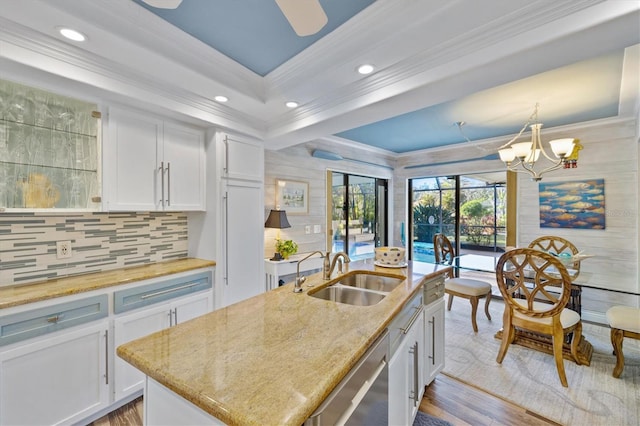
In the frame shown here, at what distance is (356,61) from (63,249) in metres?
2.59

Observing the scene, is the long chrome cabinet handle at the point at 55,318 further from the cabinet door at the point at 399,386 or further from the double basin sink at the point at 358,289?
the cabinet door at the point at 399,386

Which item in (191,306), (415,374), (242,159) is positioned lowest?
(415,374)

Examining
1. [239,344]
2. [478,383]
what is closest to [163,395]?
[239,344]

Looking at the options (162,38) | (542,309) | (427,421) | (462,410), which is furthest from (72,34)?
(542,309)

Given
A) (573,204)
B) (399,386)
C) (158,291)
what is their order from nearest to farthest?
1. (399,386)
2. (158,291)
3. (573,204)

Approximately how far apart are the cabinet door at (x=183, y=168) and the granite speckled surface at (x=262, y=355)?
1534 mm

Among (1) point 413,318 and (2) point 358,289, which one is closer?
(1) point 413,318

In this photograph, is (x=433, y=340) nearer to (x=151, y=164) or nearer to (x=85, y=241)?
(x=151, y=164)

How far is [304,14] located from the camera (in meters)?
1.18

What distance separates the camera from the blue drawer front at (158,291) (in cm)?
201

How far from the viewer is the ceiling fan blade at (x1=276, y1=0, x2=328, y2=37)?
1.12 meters

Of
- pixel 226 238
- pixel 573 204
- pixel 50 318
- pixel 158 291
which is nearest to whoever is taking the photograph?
pixel 50 318

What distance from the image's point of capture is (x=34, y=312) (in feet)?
5.41

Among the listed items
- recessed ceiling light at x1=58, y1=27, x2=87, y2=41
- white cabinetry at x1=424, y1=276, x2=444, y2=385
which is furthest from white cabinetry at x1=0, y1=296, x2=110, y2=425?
white cabinetry at x1=424, y1=276, x2=444, y2=385
